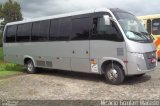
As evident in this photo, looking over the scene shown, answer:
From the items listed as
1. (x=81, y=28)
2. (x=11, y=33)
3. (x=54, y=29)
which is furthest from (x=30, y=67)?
(x=81, y=28)

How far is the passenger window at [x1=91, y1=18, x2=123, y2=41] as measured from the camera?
11523mm

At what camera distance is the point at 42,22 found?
51.3ft

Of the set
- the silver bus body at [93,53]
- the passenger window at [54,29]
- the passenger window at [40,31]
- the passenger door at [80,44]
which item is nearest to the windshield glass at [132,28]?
the silver bus body at [93,53]

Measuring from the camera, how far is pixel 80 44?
13023 mm

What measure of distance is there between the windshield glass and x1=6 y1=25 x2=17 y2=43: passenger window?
302 inches

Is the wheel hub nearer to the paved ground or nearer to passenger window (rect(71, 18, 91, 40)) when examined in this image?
the paved ground

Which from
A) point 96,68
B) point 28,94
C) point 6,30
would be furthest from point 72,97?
point 6,30

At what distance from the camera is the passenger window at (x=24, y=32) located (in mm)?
16609

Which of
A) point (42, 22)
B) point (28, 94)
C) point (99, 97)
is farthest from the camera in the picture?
point (42, 22)

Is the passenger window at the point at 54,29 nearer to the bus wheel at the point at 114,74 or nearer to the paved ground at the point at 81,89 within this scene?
the paved ground at the point at 81,89

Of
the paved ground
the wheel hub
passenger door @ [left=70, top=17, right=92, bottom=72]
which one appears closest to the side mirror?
passenger door @ [left=70, top=17, right=92, bottom=72]

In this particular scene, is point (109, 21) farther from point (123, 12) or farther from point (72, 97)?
point (72, 97)

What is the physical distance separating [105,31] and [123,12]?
123cm

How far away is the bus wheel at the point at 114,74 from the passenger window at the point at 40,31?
4.36 m
